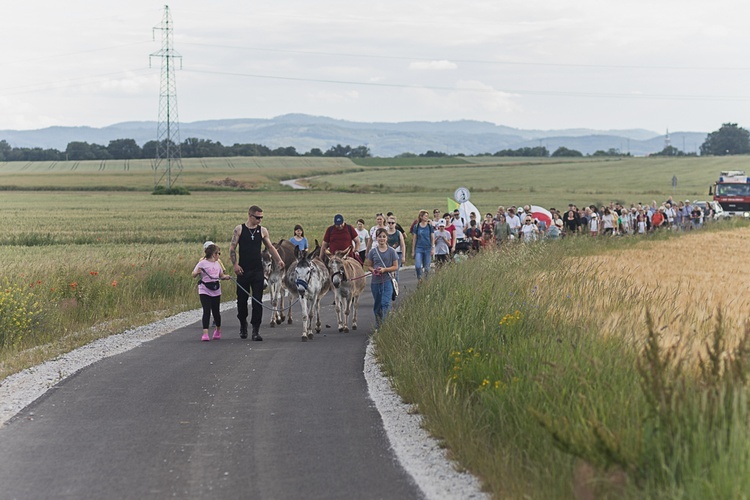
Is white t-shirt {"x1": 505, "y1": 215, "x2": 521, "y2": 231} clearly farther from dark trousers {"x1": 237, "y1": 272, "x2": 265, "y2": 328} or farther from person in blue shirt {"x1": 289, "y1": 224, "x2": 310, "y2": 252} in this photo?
dark trousers {"x1": 237, "y1": 272, "x2": 265, "y2": 328}

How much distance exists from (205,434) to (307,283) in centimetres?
707

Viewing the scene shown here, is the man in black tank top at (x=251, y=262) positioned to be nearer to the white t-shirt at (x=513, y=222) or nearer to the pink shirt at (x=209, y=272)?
the pink shirt at (x=209, y=272)

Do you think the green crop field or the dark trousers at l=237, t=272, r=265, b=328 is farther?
the dark trousers at l=237, t=272, r=265, b=328

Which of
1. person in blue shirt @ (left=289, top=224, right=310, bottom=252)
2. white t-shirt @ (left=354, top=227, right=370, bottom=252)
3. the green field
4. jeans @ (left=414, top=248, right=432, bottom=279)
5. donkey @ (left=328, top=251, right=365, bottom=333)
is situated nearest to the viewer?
donkey @ (left=328, top=251, right=365, bottom=333)

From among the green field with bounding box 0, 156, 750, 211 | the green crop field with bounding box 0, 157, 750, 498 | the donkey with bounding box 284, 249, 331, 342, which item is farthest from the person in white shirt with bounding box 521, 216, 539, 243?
the green field with bounding box 0, 156, 750, 211

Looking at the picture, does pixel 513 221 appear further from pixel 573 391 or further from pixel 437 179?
pixel 437 179

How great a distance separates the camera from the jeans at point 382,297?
54.9ft

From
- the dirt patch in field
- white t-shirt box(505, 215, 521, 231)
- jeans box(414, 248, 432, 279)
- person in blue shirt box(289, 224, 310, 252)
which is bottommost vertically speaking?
the dirt patch in field

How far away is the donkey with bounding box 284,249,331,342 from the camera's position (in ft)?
52.2

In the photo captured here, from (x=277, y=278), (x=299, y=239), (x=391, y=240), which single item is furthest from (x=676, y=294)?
(x=391, y=240)

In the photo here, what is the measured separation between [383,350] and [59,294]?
25.6 feet

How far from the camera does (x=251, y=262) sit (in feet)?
53.9

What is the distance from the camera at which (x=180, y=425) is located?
30.7ft

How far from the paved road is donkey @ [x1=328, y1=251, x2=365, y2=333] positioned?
2.78 metres
